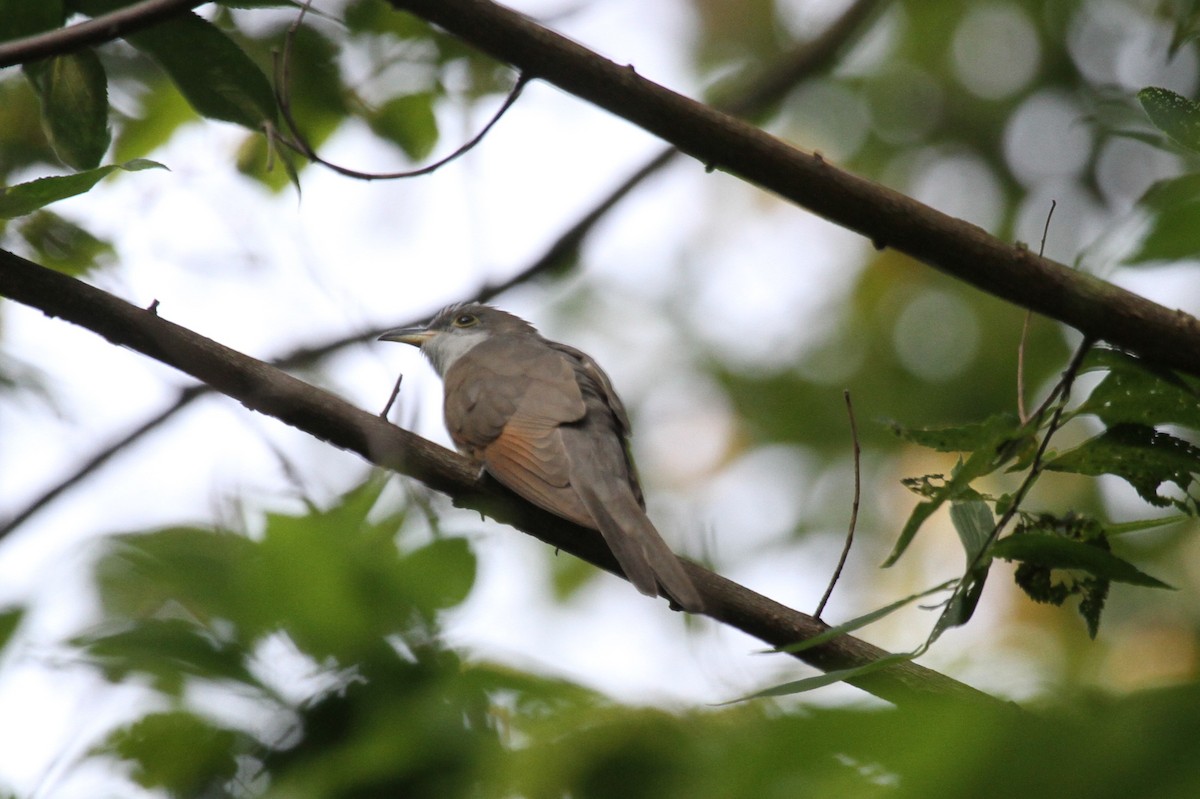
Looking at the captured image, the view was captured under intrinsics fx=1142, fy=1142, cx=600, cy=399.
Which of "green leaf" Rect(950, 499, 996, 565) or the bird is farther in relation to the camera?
the bird

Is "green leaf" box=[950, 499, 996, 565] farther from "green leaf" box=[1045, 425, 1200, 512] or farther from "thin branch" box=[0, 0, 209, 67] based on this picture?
"thin branch" box=[0, 0, 209, 67]

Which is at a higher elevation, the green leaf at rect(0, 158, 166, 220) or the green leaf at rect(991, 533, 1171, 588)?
the green leaf at rect(0, 158, 166, 220)

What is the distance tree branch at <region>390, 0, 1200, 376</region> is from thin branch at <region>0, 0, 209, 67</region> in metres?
0.50

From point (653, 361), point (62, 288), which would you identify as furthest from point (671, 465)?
point (62, 288)

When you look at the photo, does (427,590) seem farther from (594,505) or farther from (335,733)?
(594,505)

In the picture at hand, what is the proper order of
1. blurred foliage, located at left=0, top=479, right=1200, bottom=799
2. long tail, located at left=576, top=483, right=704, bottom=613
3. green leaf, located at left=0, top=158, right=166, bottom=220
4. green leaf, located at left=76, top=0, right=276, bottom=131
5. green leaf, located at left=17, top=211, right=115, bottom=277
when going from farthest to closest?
green leaf, located at left=17, top=211, right=115, bottom=277 → long tail, located at left=576, top=483, right=704, bottom=613 → green leaf, located at left=76, top=0, right=276, bottom=131 → green leaf, located at left=0, top=158, right=166, bottom=220 → blurred foliage, located at left=0, top=479, right=1200, bottom=799

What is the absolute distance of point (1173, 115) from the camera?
2131 millimetres

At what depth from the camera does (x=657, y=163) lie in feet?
19.5

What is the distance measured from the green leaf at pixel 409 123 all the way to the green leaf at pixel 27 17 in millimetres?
2144

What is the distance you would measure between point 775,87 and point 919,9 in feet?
10.5

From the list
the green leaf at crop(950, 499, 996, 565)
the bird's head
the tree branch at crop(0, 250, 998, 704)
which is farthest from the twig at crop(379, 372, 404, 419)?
the bird's head

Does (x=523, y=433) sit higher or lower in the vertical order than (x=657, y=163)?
lower

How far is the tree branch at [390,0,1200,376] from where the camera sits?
2404 mm

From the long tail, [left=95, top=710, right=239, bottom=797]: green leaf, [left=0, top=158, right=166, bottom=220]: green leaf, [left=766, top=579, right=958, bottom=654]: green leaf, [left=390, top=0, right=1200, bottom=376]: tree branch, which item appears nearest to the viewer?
[left=95, top=710, right=239, bottom=797]: green leaf
